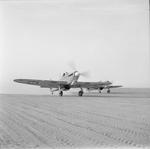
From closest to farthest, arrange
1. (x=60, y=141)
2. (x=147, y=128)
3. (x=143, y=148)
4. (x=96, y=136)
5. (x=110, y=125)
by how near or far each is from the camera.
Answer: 1. (x=143, y=148)
2. (x=60, y=141)
3. (x=96, y=136)
4. (x=147, y=128)
5. (x=110, y=125)

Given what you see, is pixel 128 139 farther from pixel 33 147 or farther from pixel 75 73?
pixel 75 73

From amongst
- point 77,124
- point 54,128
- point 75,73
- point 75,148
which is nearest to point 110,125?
point 77,124

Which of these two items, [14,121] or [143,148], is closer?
[143,148]

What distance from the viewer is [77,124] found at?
37.8 ft

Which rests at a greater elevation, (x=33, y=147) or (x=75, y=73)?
(x=75, y=73)

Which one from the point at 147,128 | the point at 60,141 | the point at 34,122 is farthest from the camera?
the point at 34,122

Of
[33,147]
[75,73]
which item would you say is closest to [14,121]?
[33,147]

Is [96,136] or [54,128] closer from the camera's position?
[96,136]

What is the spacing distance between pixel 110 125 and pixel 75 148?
3880 millimetres

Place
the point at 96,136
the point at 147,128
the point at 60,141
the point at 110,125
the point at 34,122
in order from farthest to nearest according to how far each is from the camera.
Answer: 1. the point at 34,122
2. the point at 110,125
3. the point at 147,128
4. the point at 96,136
5. the point at 60,141

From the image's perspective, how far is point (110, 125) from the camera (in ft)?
36.8

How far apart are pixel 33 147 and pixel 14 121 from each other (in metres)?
4.85

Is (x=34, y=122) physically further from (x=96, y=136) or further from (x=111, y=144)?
(x=111, y=144)

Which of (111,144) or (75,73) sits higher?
(75,73)
